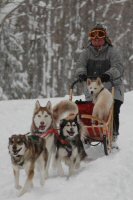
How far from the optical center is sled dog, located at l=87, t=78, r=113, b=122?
8.11 meters

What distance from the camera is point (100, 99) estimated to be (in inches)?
321

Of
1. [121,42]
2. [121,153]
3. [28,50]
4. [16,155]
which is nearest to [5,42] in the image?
[28,50]

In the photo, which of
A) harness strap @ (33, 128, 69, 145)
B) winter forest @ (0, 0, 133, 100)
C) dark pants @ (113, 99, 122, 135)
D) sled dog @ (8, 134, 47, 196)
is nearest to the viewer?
sled dog @ (8, 134, 47, 196)

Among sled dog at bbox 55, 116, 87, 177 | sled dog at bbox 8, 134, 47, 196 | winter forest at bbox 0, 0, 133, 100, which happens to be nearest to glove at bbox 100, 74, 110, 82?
sled dog at bbox 55, 116, 87, 177

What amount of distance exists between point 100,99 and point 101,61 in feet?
2.97

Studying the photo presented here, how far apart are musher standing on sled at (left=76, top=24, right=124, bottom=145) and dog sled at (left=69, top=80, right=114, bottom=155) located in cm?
44

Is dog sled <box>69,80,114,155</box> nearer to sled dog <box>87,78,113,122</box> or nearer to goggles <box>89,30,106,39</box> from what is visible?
sled dog <box>87,78,113,122</box>

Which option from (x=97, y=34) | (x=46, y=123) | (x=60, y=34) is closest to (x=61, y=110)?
(x=46, y=123)

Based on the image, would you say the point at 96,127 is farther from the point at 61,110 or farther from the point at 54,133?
the point at 54,133

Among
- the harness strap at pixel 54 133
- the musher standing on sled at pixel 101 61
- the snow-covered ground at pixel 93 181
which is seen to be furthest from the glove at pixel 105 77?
the harness strap at pixel 54 133

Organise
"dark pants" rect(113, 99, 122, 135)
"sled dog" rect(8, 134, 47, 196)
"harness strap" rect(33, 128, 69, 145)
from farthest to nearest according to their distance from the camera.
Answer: "dark pants" rect(113, 99, 122, 135) → "harness strap" rect(33, 128, 69, 145) → "sled dog" rect(8, 134, 47, 196)

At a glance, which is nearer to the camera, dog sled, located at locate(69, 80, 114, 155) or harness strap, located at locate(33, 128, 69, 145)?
harness strap, located at locate(33, 128, 69, 145)

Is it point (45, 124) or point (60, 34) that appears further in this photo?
point (60, 34)

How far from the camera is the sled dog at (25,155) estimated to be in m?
6.26
